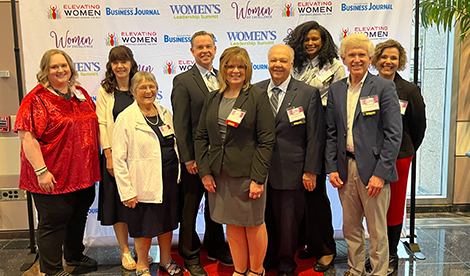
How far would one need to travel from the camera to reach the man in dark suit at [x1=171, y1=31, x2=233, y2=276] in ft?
8.08

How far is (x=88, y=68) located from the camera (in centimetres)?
330

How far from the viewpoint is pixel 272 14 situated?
3.29 meters

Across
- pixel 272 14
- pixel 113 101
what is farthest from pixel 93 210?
pixel 272 14

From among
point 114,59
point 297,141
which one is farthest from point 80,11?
point 297,141

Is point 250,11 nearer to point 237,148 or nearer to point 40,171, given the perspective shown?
point 237,148

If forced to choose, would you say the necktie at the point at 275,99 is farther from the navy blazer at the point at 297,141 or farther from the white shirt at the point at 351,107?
the white shirt at the point at 351,107

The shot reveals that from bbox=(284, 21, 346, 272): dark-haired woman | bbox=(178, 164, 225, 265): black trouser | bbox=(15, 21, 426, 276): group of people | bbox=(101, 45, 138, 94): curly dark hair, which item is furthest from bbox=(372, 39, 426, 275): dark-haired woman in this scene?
bbox=(101, 45, 138, 94): curly dark hair

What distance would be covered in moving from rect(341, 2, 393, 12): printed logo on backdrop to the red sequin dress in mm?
2535

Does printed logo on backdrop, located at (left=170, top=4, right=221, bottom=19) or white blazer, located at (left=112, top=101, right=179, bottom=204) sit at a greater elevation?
printed logo on backdrop, located at (left=170, top=4, right=221, bottom=19)

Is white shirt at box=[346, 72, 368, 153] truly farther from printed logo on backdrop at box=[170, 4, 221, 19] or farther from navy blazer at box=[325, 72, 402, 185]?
printed logo on backdrop at box=[170, 4, 221, 19]

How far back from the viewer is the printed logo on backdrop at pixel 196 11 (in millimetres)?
3275

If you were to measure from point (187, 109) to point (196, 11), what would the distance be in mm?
1306

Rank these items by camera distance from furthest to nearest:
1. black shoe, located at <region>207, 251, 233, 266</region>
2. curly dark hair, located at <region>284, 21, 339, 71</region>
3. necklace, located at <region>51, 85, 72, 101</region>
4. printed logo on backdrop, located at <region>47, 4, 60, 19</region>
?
printed logo on backdrop, located at <region>47, 4, 60, 19</region> < black shoe, located at <region>207, 251, 233, 266</region> < curly dark hair, located at <region>284, 21, 339, 71</region> < necklace, located at <region>51, 85, 72, 101</region>

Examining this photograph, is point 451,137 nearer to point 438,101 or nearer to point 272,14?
point 438,101
